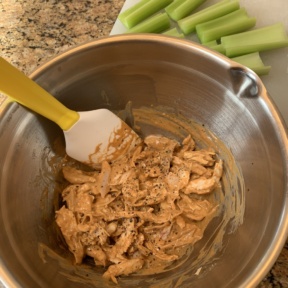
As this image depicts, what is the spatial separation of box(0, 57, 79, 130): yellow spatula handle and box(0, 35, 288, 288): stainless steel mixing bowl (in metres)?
0.09

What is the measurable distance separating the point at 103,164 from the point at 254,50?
89 centimetres

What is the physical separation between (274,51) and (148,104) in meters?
0.67

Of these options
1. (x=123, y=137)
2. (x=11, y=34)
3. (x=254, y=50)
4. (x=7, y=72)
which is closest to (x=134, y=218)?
(x=123, y=137)

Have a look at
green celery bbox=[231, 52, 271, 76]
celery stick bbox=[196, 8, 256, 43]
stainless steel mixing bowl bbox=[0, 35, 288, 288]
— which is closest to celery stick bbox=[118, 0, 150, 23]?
celery stick bbox=[196, 8, 256, 43]

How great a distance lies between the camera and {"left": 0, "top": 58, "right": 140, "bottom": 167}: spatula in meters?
1.39

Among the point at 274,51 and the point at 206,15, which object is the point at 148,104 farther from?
the point at 274,51

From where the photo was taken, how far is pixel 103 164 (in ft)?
5.82

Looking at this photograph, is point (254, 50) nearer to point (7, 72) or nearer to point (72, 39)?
point (72, 39)

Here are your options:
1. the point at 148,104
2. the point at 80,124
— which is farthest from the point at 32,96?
the point at 148,104

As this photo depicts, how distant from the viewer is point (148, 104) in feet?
6.00

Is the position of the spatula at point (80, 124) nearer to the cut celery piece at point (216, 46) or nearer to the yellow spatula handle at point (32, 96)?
the yellow spatula handle at point (32, 96)

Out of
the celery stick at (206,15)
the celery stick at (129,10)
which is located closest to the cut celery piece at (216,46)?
the celery stick at (206,15)

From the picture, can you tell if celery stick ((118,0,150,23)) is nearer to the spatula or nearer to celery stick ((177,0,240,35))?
celery stick ((177,0,240,35))

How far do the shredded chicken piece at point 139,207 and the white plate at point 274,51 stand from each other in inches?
16.8
